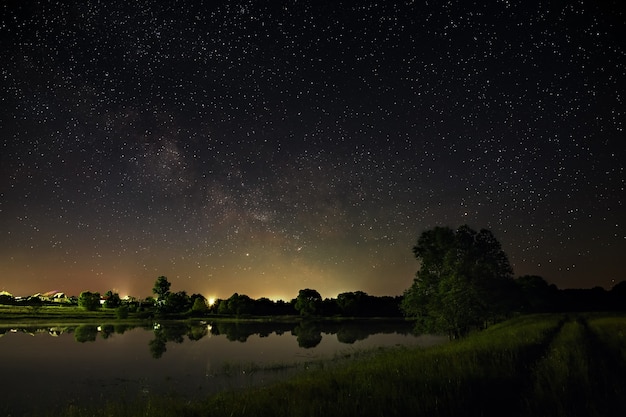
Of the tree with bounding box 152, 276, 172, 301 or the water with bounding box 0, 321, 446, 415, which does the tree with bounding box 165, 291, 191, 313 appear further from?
the water with bounding box 0, 321, 446, 415

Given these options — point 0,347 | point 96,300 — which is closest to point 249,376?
point 0,347

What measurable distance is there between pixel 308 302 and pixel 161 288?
41.8 metres

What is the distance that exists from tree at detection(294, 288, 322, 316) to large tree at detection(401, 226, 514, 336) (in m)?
80.0

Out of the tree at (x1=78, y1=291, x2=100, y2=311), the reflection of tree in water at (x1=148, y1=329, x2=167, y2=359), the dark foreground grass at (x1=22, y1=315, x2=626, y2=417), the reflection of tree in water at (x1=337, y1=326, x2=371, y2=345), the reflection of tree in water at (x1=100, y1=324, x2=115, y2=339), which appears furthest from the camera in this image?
the tree at (x1=78, y1=291, x2=100, y2=311)

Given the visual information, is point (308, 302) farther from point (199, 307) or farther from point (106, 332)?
point (106, 332)

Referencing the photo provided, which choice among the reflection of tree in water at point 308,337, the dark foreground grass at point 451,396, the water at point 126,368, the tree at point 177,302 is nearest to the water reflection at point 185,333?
the reflection of tree in water at point 308,337

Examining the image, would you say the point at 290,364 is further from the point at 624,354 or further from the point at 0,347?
the point at 0,347

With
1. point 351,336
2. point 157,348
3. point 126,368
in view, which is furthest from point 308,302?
point 126,368

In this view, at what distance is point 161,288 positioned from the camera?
110312 mm

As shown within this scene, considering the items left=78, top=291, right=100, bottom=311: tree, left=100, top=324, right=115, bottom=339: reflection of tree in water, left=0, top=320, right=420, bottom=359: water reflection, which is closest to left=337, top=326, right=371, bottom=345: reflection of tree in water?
left=0, top=320, right=420, bottom=359: water reflection

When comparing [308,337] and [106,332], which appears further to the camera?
[308,337]

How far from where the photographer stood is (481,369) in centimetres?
1372

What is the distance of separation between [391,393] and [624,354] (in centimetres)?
1237

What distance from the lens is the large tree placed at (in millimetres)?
36438
